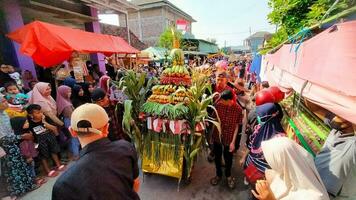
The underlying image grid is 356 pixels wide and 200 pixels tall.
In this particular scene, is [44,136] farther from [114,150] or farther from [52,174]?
[114,150]

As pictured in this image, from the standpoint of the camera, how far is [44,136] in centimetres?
345

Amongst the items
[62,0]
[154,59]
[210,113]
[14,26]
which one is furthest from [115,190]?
[154,59]

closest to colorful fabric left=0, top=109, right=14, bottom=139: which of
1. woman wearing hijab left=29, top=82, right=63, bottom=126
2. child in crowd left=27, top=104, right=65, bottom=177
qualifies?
child in crowd left=27, top=104, right=65, bottom=177

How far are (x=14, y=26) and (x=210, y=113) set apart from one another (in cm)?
515

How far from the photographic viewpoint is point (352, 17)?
1638 millimetres

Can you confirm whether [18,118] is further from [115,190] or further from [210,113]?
[210,113]

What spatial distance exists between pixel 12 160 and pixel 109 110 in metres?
1.52

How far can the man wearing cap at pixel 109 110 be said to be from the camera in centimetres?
300

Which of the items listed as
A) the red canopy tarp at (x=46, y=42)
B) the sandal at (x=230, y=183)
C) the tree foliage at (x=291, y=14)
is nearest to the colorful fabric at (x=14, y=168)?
the red canopy tarp at (x=46, y=42)

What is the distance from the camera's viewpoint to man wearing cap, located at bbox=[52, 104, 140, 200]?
1267 mm

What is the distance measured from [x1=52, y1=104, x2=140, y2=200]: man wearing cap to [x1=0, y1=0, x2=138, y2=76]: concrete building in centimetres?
493

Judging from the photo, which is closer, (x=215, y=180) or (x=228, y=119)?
(x=228, y=119)

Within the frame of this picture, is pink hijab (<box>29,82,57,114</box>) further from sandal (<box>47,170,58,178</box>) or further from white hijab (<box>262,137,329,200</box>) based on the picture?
white hijab (<box>262,137,329,200</box>)

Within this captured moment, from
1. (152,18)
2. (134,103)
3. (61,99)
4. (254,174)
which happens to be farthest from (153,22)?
(254,174)
